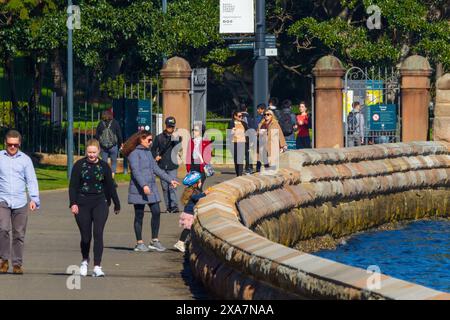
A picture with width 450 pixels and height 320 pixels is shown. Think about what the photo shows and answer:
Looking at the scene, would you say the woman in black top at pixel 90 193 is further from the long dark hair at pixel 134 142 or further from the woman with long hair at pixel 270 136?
the woman with long hair at pixel 270 136

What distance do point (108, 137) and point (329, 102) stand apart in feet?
16.9

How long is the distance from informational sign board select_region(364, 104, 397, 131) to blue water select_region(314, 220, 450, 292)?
17.4 feet

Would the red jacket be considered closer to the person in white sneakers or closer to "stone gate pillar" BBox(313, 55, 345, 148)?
the person in white sneakers

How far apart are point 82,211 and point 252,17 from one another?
55.4ft

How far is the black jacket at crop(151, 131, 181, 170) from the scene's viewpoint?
2369 centimetres

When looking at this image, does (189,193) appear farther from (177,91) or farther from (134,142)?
(177,91)

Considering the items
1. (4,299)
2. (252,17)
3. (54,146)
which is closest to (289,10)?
(54,146)

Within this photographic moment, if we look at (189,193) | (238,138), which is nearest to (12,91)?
(238,138)

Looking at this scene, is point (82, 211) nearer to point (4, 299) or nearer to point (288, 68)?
point (4, 299)

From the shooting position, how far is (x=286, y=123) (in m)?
31.7

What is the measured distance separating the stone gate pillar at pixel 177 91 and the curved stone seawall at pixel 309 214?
612 cm

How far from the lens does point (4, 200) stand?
15.7m

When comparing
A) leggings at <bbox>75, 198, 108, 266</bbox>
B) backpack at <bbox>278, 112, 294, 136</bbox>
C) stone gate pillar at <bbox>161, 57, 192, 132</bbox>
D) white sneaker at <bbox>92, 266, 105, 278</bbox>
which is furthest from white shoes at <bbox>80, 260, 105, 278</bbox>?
stone gate pillar at <bbox>161, 57, 192, 132</bbox>
